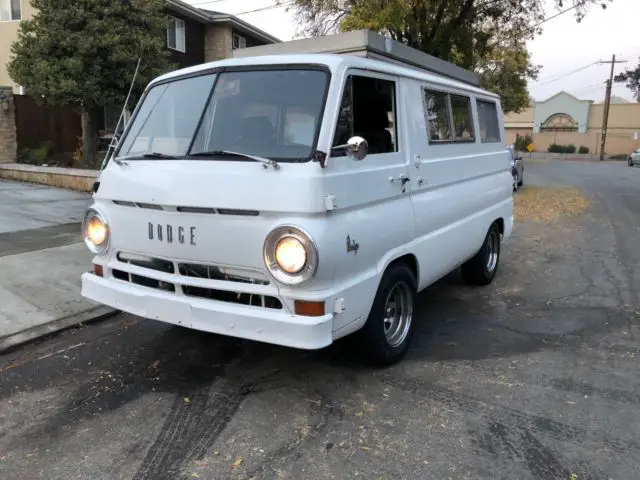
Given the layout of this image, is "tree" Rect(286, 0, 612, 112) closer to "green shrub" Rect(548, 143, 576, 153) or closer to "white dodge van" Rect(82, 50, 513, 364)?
"white dodge van" Rect(82, 50, 513, 364)

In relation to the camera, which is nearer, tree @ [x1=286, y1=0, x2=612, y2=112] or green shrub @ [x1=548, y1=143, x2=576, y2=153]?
tree @ [x1=286, y1=0, x2=612, y2=112]

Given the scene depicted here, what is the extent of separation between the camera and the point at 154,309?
370 cm

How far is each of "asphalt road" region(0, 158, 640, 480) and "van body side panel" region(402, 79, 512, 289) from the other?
0.74 meters

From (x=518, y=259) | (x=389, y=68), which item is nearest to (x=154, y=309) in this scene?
(x=389, y=68)

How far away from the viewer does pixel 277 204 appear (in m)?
3.26

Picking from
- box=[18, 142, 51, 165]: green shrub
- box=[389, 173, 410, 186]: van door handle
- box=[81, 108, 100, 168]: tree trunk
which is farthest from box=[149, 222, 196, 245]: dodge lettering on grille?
box=[18, 142, 51, 165]: green shrub

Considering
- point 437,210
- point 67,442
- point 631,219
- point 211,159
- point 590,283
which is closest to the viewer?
point 67,442

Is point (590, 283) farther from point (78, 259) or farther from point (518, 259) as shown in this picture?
point (78, 259)

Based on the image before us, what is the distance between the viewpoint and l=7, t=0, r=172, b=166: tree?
13.7m

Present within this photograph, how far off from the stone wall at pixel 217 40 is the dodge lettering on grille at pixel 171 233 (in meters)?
23.8

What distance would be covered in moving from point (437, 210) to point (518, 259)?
13.0 ft

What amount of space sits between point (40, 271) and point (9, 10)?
17.6 m

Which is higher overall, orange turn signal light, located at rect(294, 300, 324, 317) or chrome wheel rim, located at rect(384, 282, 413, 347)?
orange turn signal light, located at rect(294, 300, 324, 317)

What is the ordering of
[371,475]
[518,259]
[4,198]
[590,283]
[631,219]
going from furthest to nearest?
[631,219], [4,198], [518,259], [590,283], [371,475]
